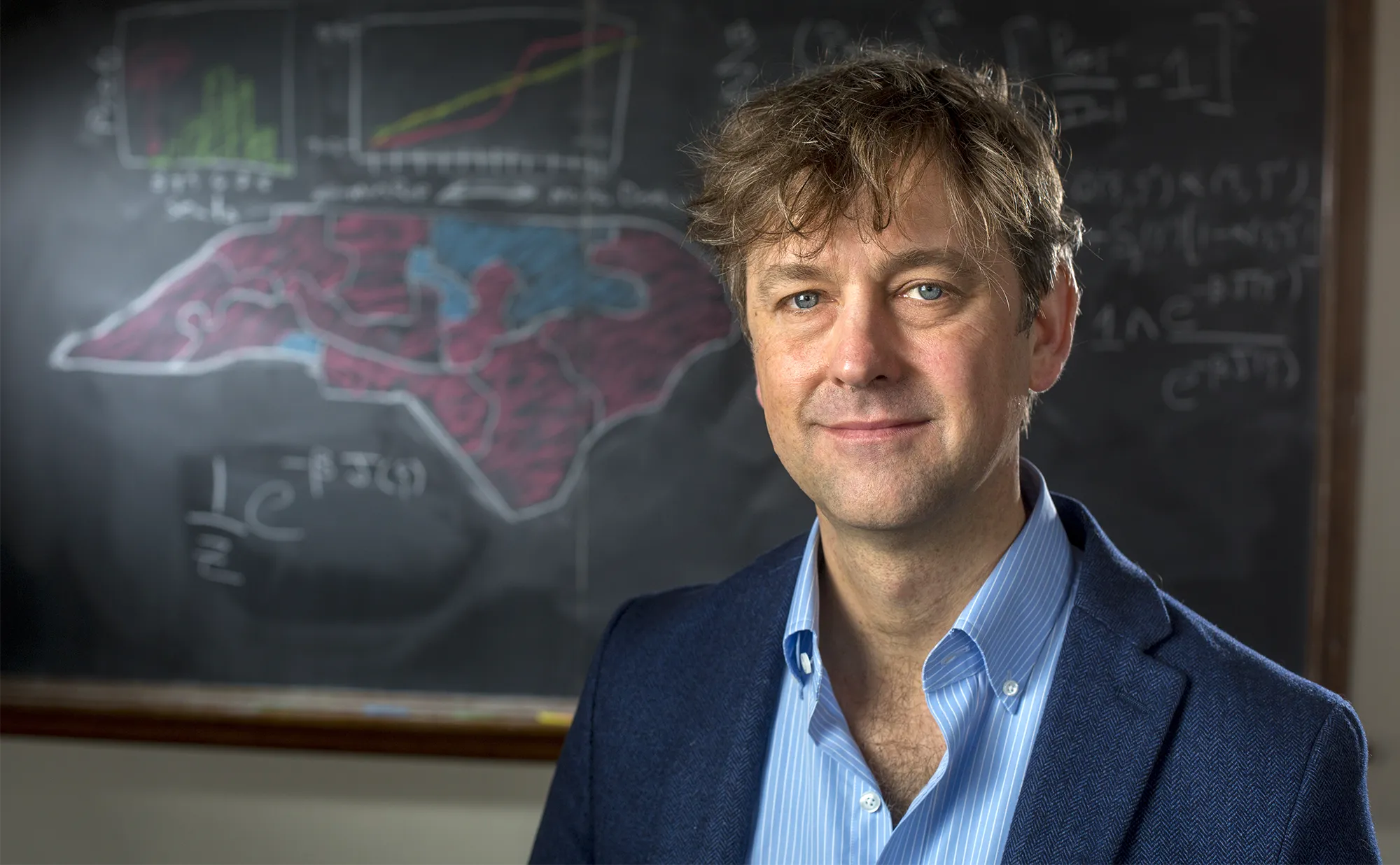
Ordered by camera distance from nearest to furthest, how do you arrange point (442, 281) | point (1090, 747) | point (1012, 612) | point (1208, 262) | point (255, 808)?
point (1090, 747), point (1012, 612), point (1208, 262), point (442, 281), point (255, 808)

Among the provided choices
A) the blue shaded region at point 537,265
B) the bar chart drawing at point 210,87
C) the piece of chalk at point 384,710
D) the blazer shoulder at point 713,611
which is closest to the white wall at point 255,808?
the piece of chalk at point 384,710

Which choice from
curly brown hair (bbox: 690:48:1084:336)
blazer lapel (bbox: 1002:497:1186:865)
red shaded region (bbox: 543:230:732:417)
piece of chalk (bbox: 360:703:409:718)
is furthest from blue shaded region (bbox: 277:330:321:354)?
blazer lapel (bbox: 1002:497:1186:865)

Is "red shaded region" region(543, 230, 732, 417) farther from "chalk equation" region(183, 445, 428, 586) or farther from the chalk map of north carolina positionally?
"chalk equation" region(183, 445, 428, 586)

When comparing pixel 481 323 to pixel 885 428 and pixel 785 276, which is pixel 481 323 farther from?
pixel 885 428

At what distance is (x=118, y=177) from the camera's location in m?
2.32

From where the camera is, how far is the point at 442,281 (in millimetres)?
2271

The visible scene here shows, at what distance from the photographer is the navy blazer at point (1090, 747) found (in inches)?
36.6

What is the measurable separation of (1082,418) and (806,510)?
0.56 meters

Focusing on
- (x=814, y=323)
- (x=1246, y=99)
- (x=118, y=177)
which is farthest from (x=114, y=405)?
(x=1246, y=99)

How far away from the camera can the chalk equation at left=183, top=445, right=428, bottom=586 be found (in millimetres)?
2311

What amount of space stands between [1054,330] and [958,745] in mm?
449

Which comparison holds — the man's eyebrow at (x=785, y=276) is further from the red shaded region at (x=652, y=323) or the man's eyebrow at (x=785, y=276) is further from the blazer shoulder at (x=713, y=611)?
the red shaded region at (x=652, y=323)

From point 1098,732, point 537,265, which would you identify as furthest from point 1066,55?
point 1098,732

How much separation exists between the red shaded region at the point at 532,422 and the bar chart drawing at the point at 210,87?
61cm
